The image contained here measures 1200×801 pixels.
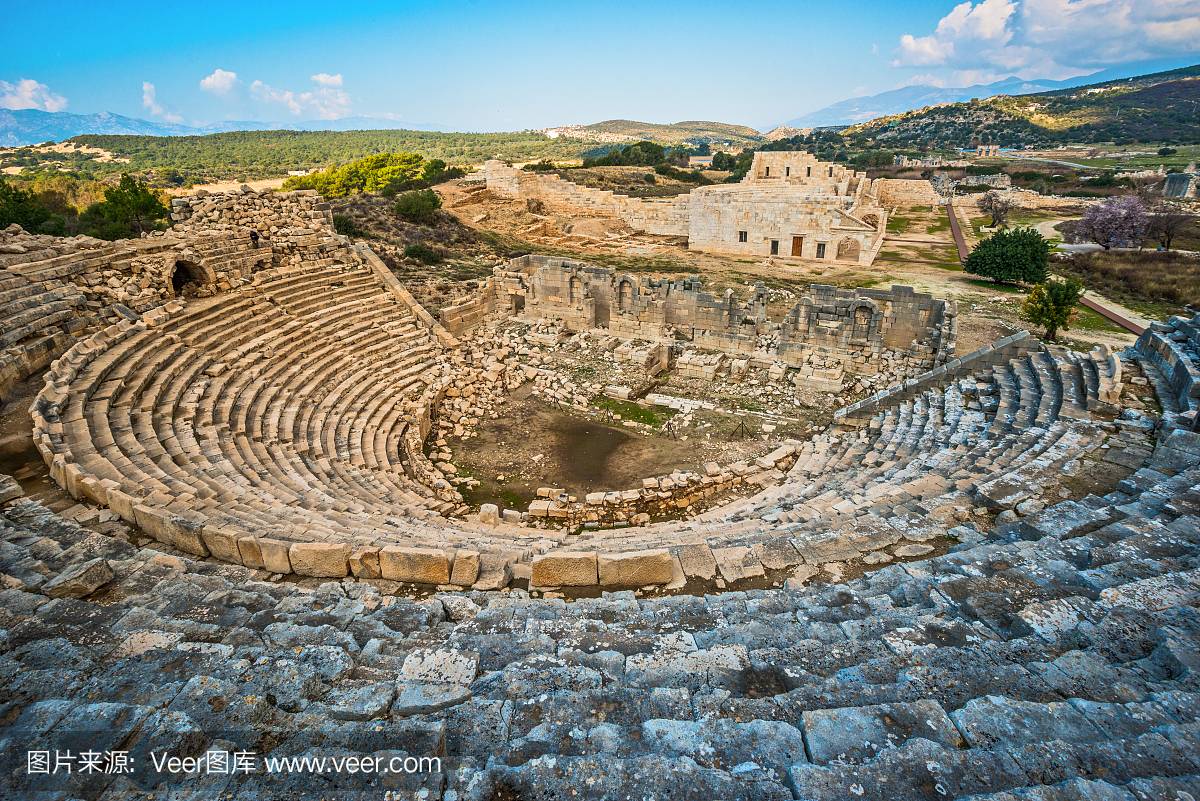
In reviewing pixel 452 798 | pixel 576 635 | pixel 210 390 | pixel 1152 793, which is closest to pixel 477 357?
pixel 210 390

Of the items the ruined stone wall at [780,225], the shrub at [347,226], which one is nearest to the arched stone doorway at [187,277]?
the shrub at [347,226]

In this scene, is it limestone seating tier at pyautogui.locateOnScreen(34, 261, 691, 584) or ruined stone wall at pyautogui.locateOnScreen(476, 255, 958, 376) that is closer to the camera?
limestone seating tier at pyautogui.locateOnScreen(34, 261, 691, 584)

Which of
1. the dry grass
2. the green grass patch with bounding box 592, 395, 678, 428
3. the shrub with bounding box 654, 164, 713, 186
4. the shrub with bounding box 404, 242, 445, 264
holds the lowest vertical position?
the green grass patch with bounding box 592, 395, 678, 428

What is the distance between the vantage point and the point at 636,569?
294 inches

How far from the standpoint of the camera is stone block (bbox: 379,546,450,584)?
733 cm

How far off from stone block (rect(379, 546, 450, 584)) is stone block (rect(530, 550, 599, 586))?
45.5 inches

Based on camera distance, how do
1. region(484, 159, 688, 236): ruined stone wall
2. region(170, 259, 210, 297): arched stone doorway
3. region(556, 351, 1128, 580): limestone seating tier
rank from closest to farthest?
region(556, 351, 1128, 580): limestone seating tier → region(170, 259, 210, 297): arched stone doorway → region(484, 159, 688, 236): ruined stone wall

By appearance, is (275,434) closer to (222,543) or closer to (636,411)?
(222,543)

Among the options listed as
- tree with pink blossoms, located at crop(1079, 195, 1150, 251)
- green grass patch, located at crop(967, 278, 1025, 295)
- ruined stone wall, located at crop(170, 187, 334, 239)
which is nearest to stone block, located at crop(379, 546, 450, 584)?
ruined stone wall, located at crop(170, 187, 334, 239)

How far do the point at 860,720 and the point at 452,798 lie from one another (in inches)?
102

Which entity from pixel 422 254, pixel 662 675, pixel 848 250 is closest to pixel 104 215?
pixel 422 254

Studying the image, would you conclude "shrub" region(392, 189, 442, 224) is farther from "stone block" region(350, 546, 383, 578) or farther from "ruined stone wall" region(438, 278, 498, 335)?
"stone block" region(350, 546, 383, 578)

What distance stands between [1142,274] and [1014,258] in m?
6.03

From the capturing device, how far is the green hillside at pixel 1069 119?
10219 centimetres
